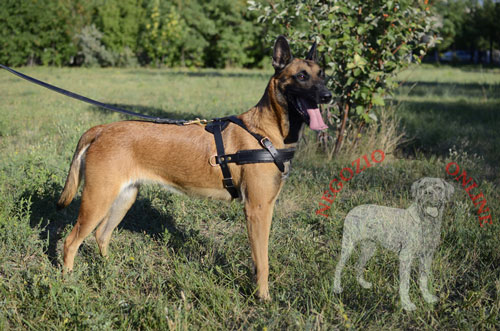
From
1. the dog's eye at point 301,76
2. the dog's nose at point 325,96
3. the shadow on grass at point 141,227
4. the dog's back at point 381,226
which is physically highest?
the dog's eye at point 301,76

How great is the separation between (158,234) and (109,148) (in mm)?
1398

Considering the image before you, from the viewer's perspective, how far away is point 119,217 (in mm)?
3637

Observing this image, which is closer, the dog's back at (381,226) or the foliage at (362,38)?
the dog's back at (381,226)

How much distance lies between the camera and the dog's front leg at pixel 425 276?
279 centimetres

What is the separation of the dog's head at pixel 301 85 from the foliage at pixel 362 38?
266cm

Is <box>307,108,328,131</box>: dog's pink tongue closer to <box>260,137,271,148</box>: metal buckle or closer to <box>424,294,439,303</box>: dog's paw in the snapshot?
<box>260,137,271,148</box>: metal buckle

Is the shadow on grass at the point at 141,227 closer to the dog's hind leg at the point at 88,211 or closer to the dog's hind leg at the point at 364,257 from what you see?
the dog's hind leg at the point at 88,211

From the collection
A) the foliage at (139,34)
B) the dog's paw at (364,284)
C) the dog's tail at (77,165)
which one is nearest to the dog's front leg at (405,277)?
the dog's paw at (364,284)

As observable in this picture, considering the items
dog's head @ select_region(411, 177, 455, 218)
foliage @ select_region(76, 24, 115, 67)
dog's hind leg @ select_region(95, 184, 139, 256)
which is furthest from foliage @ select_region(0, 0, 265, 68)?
dog's head @ select_region(411, 177, 455, 218)

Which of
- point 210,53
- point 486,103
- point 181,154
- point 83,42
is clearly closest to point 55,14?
point 83,42

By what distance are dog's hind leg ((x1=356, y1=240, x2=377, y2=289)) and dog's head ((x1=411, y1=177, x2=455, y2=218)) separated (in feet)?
1.81

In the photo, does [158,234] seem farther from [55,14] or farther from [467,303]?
[55,14]

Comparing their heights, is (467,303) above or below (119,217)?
below

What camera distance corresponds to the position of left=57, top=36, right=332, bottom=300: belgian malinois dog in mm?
2967
